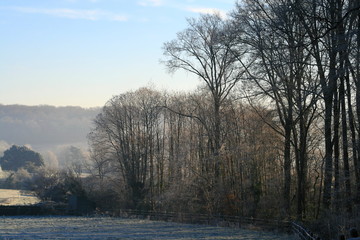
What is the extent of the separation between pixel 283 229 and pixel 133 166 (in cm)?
2688

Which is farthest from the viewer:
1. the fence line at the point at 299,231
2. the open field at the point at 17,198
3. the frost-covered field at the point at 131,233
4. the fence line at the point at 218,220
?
the open field at the point at 17,198

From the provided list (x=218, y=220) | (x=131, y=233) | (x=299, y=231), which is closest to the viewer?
(x=299, y=231)

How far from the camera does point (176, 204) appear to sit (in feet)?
156

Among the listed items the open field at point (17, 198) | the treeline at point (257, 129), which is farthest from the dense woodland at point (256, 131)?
the open field at point (17, 198)

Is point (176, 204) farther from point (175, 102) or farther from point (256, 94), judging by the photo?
point (256, 94)

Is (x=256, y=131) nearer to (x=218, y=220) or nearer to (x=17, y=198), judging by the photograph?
(x=218, y=220)

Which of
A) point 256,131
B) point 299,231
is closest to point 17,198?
point 256,131

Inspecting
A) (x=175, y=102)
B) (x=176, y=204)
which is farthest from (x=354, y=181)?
(x=175, y=102)

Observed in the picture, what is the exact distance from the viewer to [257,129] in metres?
44.2

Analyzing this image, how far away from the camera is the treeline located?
25.8 metres

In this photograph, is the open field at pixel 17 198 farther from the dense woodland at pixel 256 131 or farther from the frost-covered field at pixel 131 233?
the frost-covered field at pixel 131 233

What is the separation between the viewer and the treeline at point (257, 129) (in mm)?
25781

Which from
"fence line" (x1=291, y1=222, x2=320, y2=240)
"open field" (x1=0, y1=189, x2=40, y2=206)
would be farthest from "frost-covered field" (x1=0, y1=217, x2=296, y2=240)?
"open field" (x1=0, y1=189, x2=40, y2=206)

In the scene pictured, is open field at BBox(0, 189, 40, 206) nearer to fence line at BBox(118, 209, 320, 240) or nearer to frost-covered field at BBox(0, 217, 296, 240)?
fence line at BBox(118, 209, 320, 240)
